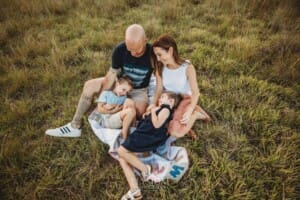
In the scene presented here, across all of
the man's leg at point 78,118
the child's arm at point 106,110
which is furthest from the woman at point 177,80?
the man's leg at point 78,118

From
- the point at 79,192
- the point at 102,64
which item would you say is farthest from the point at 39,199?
the point at 102,64

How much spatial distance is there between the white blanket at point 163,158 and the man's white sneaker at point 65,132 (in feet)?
0.92

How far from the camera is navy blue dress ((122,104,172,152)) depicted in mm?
2535

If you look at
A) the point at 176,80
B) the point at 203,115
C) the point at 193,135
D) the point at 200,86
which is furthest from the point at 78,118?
the point at 200,86

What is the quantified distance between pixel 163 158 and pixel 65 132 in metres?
1.38

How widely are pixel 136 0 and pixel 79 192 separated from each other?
5.37 m

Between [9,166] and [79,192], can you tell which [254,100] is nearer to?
[79,192]

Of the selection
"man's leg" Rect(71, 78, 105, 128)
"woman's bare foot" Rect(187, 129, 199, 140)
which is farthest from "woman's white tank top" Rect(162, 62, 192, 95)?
"man's leg" Rect(71, 78, 105, 128)

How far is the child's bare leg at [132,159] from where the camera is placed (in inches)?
99.0

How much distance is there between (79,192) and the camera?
8.31ft

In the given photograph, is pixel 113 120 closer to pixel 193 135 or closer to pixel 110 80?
pixel 110 80

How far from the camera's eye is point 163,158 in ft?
8.89

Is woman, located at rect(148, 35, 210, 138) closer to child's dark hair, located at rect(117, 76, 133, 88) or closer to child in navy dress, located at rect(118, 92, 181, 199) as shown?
child in navy dress, located at rect(118, 92, 181, 199)

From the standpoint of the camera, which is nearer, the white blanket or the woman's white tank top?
the white blanket
